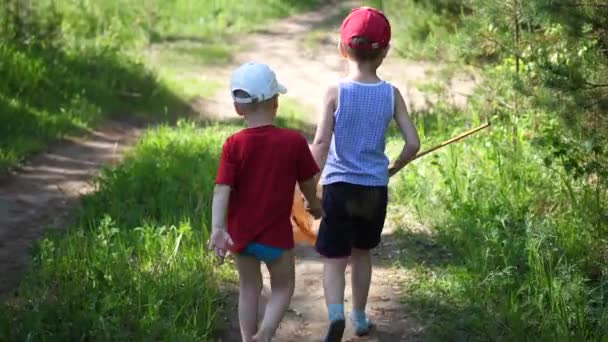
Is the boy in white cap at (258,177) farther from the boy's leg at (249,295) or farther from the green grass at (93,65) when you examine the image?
the green grass at (93,65)

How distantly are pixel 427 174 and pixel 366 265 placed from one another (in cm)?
272

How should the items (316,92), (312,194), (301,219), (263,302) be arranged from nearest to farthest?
1. (312,194)
2. (301,219)
3. (263,302)
4. (316,92)

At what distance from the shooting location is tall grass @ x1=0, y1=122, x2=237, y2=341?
5176 mm

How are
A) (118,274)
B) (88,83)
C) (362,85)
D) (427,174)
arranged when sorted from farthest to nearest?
1. (88,83)
2. (427,174)
3. (118,274)
4. (362,85)

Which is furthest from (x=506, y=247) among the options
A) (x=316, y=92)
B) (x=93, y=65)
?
(x=316, y=92)

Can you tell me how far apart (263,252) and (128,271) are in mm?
1343

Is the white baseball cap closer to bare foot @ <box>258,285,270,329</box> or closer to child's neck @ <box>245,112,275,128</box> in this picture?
child's neck @ <box>245,112,275,128</box>

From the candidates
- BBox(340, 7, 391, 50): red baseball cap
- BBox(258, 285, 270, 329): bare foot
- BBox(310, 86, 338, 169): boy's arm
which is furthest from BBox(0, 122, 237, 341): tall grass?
BBox(340, 7, 391, 50): red baseball cap

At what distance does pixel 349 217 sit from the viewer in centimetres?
521

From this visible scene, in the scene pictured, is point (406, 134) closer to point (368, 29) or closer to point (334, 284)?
point (368, 29)

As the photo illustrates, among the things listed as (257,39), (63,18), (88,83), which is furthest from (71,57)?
(257,39)

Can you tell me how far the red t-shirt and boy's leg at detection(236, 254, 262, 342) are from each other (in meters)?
0.19

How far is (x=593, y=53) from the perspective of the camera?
6062 millimetres

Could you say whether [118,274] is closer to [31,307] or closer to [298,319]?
[31,307]
